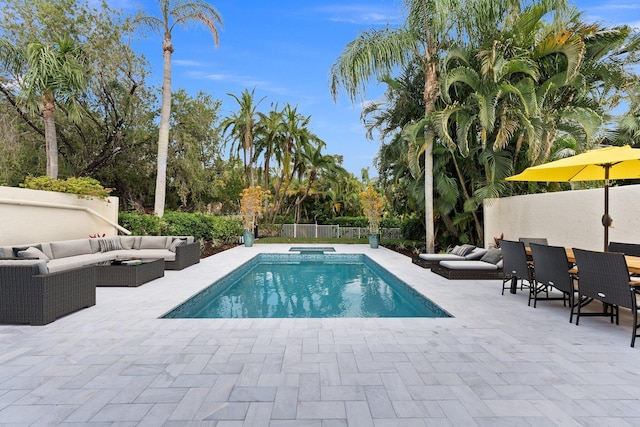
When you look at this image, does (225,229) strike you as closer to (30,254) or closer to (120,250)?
(120,250)

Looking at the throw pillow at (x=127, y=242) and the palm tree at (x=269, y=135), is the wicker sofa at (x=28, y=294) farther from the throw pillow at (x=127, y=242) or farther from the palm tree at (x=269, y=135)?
the palm tree at (x=269, y=135)

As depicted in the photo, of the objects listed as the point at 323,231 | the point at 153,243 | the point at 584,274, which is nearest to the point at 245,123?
the point at 323,231

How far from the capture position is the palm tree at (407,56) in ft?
35.3

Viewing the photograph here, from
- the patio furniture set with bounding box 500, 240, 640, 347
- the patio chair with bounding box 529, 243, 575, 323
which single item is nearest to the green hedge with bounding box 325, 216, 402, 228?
the patio furniture set with bounding box 500, 240, 640, 347

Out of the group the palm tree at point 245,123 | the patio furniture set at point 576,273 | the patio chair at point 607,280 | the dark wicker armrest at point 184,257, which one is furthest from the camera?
the palm tree at point 245,123

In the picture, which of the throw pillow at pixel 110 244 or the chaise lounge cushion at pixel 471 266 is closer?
the chaise lounge cushion at pixel 471 266

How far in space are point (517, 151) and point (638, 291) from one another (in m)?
6.82

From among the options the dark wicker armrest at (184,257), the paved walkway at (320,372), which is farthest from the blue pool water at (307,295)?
the dark wicker armrest at (184,257)

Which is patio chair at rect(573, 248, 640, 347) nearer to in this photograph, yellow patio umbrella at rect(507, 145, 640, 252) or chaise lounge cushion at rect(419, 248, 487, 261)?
yellow patio umbrella at rect(507, 145, 640, 252)

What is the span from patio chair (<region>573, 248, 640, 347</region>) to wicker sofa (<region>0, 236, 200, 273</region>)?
7865 millimetres

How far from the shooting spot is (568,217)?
826cm

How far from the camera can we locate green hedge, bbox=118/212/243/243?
37.6ft

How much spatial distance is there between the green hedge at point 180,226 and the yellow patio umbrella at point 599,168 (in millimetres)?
10517

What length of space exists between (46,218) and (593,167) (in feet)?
37.6
